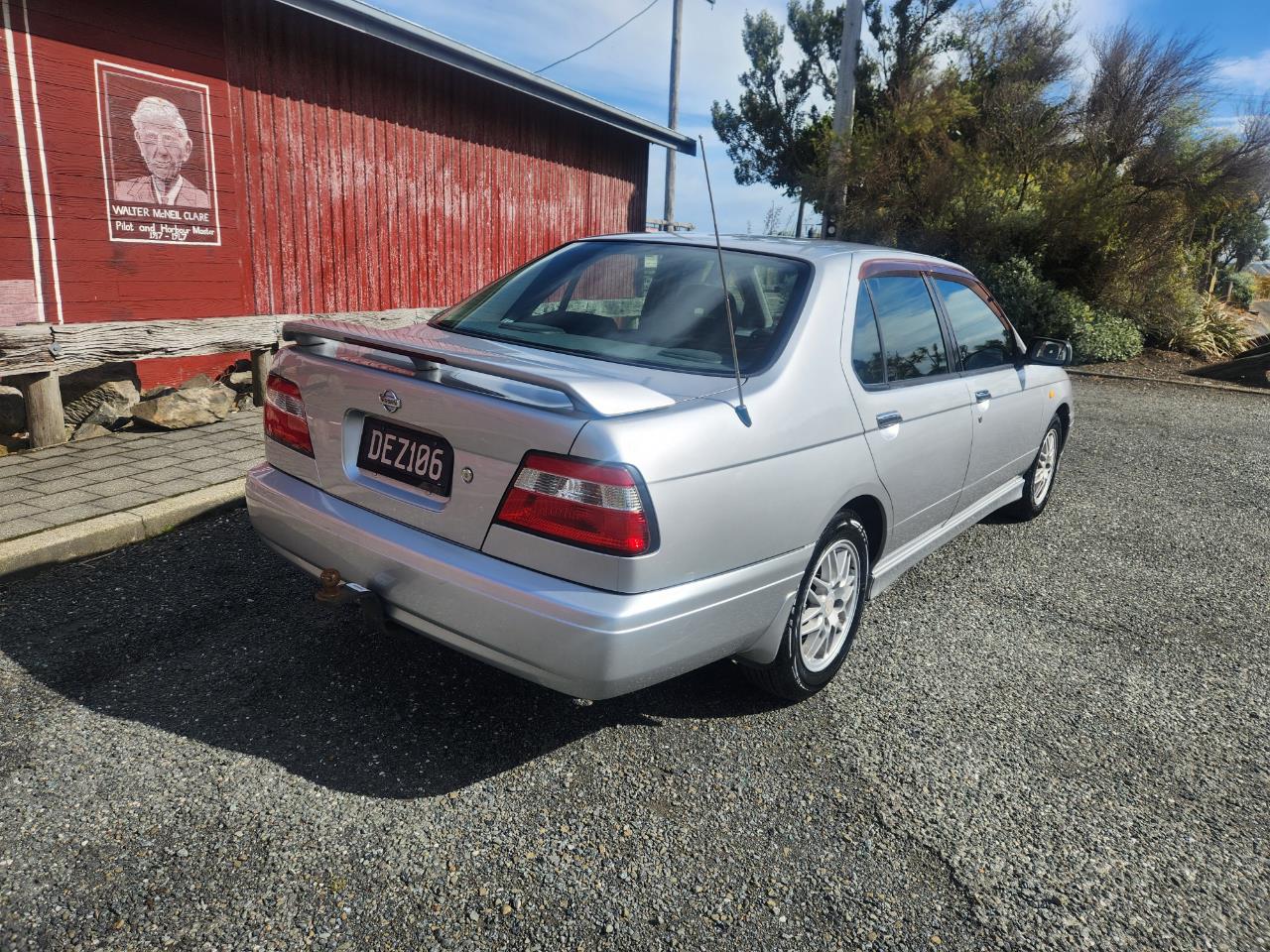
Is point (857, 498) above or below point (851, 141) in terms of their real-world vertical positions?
below

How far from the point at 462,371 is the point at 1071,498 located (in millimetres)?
5043

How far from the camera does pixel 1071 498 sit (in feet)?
20.2

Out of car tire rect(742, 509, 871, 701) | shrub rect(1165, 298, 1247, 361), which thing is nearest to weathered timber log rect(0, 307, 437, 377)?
car tire rect(742, 509, 871, 701)

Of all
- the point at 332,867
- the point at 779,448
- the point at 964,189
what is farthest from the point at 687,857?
the point at 964,189

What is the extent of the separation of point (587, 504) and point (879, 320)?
1673 millimetres

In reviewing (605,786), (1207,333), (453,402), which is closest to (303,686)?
(605,786)

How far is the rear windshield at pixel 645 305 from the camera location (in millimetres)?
2914

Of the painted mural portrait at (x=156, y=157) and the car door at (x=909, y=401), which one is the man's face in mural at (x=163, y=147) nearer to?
the painted mural portrait at (x=156, y=157)

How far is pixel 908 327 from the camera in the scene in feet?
11.9

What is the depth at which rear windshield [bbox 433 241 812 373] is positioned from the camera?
2914 millimetres

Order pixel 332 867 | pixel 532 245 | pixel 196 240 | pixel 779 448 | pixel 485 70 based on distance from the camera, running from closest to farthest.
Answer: pixel 332 867 < pixel 779 448 < pixel 196 240 < pixel 485 70 < pixel 532 245

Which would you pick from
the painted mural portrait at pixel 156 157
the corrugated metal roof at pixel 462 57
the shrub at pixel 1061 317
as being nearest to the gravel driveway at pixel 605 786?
the painted mural portrait at pixel 156 157

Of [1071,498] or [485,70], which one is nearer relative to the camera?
[1071,498]

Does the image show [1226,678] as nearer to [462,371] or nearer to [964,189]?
[462,371]
